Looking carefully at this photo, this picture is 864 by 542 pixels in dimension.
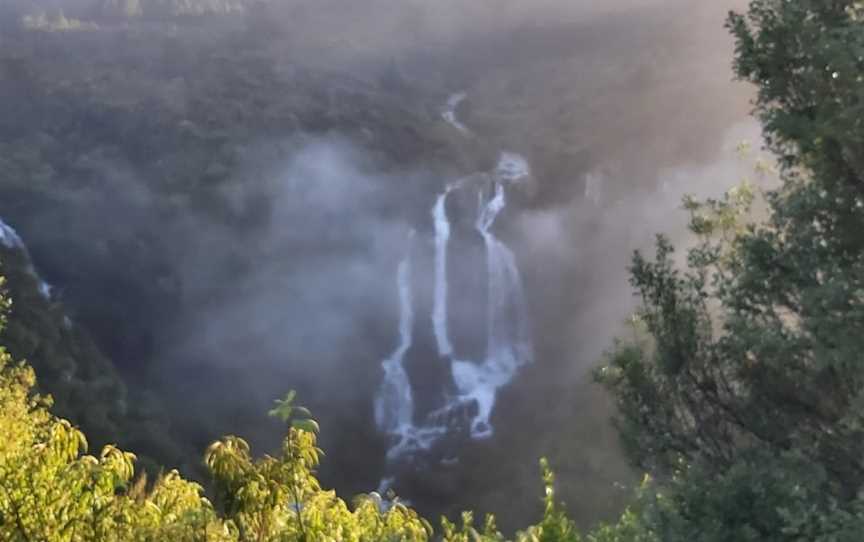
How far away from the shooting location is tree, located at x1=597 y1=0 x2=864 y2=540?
22.4 feet

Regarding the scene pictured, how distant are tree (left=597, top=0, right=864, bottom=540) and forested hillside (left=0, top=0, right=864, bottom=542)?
0.10 ft

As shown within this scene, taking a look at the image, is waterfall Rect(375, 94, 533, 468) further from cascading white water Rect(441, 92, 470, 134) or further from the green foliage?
the green foliage

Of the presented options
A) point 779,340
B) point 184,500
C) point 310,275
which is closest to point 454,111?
point 310,275

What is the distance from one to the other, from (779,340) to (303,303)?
154 feet

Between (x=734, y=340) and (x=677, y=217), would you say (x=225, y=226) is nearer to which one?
(x=677, y=217)

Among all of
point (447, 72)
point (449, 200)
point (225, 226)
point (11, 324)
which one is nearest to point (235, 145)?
point (225, 226)

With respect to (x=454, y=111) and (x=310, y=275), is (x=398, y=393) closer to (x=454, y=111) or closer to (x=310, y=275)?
(x=310, y=275)

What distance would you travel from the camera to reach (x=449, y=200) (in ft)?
188

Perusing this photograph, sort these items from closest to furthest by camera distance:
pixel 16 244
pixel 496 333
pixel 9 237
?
pixel 16 244 → pixel 9 237 → pixel 496 333

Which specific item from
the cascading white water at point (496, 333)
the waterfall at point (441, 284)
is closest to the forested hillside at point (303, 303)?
the waterfall at point (441, 284)

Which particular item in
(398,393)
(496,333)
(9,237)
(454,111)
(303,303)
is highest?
(454,111)

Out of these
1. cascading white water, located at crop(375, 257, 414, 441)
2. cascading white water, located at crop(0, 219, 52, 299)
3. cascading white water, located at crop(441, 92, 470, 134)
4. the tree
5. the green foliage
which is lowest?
the green foliage

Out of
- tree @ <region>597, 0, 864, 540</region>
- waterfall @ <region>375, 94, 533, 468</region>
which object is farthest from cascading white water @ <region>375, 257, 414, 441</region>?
tree @ <region>597, 0, 864, 540</region>

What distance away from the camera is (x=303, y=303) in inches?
2090
